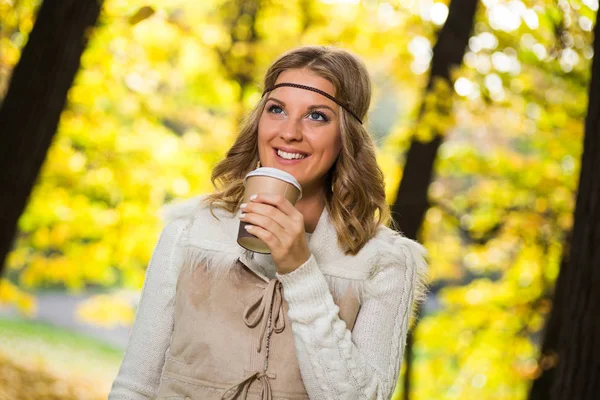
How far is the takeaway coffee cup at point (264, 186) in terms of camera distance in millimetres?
1996

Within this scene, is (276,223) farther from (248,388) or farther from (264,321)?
(248,388)

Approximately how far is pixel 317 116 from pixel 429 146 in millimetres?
4618

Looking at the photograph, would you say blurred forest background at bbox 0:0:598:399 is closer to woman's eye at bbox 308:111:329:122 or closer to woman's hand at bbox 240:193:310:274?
woman's eye at bbox 308:111:329:122

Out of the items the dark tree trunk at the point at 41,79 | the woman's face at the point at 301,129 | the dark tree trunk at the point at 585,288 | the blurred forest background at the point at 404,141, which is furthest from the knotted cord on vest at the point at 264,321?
the blurred forest background at the point at 404,141

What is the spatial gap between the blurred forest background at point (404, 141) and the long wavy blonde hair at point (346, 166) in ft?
13.0

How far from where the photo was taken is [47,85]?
446 cm

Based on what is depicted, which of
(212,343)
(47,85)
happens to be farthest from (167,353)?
(47,85)

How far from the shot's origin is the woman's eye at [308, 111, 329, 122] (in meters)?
2.37

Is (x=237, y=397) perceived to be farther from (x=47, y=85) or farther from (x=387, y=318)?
(x=47, y=85)

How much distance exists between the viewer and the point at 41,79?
446 cm

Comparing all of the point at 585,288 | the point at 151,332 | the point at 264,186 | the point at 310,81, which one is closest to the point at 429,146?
the point at 585,288

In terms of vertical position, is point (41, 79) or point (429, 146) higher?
point (429, 146)

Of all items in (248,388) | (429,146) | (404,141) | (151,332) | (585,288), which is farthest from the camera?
(404,141)

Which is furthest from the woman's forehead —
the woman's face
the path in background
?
the path in background
